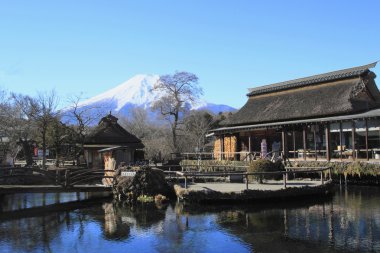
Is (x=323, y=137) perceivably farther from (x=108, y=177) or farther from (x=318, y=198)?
(x=108, y=177)

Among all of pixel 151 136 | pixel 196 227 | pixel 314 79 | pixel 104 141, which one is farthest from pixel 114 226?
pixel 151 136

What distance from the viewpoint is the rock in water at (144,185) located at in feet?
73.3

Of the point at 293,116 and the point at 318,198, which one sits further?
the point at 293,116

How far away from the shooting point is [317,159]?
101ft

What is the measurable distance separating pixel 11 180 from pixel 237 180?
16.2 metres

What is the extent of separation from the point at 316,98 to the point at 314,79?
2.91 m

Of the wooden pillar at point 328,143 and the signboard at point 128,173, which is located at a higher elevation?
the wooden pillar at point 328,143

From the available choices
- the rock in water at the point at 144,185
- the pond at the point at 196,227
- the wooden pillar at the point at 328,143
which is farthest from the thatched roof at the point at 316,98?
the rock in water at the point at 144,185

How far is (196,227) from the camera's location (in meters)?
15.7

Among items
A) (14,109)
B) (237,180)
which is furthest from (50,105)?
(237,180)

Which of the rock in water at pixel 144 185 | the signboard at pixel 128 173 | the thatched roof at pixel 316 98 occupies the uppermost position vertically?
the thatched roof at pixel 316 98

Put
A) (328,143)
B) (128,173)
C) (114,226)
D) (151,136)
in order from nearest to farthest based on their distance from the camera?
1. (114,226)
2. (128,173)
3. (328,143)
4. (151,136)

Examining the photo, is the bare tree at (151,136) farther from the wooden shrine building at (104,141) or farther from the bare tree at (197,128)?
the wooden shrine building at (104,141)

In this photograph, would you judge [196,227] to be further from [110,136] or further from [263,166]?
[110,136]
